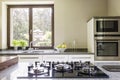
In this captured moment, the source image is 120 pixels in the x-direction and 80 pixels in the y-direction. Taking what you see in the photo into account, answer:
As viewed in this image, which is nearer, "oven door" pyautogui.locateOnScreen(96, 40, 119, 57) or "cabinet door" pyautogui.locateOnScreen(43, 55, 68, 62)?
"oven door" pyautogui.locateOnScreen(96, 40, 119, 57)

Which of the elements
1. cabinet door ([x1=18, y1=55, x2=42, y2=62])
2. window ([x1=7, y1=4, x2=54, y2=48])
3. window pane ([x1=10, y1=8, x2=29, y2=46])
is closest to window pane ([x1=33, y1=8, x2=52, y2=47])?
window ([x1=7, y1=4, x2=54, y2=48])

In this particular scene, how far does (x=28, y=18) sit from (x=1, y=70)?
3301 millimetres

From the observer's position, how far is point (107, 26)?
12.1ft

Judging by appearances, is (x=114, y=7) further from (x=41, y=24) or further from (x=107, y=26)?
(x=41, y=24)

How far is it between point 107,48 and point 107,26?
414 mm

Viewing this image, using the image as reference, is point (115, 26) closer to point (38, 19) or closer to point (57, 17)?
point (57, 17)

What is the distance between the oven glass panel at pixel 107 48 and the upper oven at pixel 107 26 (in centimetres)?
21

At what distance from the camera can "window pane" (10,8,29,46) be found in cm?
498

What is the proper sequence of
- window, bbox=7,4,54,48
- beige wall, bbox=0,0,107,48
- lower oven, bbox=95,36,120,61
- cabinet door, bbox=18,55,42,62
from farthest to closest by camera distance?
window, bbox=7,4,54,48 < beige wall, bbox=0,0,107,48 < cabinet door, bbox=18,55,42,62 < lower oven, bbox=95,36,120,61

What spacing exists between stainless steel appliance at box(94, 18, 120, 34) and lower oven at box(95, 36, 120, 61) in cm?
12

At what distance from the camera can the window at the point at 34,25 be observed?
4.95 m

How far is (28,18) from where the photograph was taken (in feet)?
16.3

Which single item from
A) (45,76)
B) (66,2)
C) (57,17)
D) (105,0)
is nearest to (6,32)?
(57,17)

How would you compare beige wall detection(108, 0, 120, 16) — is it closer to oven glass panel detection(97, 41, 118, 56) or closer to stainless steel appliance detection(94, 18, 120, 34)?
stainless steel appliance detection(94, 18, 120, 34)
